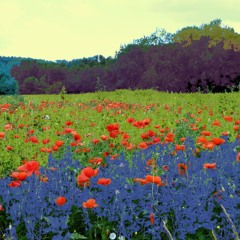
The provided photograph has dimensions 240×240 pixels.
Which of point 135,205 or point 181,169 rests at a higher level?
point 181,169

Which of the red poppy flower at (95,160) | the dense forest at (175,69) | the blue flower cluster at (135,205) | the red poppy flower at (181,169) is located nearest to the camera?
the blue flower cluster at (135,205)

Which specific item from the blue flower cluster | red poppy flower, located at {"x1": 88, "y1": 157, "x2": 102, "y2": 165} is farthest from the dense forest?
the blue flower cluster

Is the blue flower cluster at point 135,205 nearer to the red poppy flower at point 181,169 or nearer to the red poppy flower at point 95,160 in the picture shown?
the red poppy flower at point 181,169

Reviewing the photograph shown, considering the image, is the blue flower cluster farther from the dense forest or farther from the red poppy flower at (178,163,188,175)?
the dense forest

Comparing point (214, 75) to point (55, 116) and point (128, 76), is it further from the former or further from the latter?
point (55, 116)

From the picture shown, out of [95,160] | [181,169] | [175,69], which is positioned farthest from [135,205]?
[175,69]

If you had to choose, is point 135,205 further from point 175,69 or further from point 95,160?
point 175,69

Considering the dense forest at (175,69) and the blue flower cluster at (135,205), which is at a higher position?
the dense forest at (175,69)

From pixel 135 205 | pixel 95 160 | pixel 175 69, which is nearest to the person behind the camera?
pixel 135 205

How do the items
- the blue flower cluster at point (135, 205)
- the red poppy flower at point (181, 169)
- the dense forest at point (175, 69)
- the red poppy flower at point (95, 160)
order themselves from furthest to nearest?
1. the dense forest at point (175, 69)
2. the red poppy flower at point (95, 160)
3. the red poppy flower at point (181, 169)
4. the blue flower cluster at point (135, 205)

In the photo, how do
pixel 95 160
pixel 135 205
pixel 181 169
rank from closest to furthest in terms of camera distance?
pixel 135 205 < pixel 181 169 < pixel 95 160

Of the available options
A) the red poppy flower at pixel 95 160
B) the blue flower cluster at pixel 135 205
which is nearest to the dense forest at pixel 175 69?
the red poppy flower at pixel 95 160

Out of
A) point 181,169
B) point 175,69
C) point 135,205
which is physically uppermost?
point 175,69

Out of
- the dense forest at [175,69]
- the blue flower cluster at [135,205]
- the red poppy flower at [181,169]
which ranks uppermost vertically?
the dense forest at [175,69]
